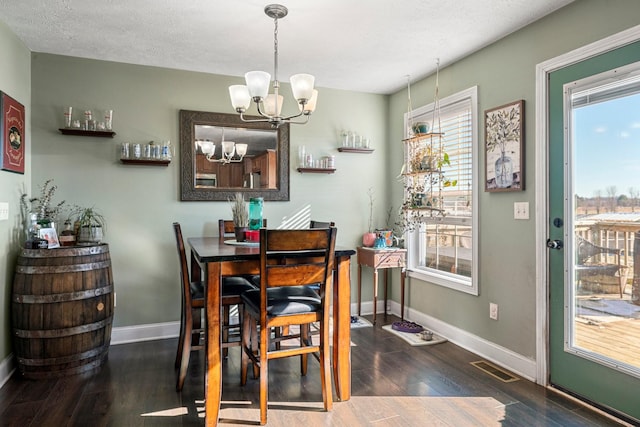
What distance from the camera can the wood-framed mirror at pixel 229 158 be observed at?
11.6ft

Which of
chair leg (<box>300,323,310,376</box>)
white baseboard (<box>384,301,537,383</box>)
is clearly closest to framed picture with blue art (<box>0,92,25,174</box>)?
chair leg (<box>300,323,310,376</box>)

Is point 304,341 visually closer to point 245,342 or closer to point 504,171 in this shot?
point 245,342

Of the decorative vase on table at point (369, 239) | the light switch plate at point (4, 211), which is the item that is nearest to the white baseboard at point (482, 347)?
the decorative vase on table at point (369, 239)

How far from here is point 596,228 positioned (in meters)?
2.25

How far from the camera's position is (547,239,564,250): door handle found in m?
2.43

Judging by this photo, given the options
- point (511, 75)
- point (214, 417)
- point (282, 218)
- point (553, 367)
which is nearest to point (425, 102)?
point (511, 75)

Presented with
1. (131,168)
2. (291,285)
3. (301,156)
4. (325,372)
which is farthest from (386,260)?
(131,168)

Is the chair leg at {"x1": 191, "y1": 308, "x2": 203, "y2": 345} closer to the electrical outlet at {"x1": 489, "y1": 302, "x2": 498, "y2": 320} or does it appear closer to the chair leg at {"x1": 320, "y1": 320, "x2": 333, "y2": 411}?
the chair leg at {"x1": 320, "y1": 320, "x2": 333, "y2": 411}

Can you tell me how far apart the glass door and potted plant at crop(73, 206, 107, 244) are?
326cm

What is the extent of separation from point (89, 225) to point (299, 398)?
2095 millimetres

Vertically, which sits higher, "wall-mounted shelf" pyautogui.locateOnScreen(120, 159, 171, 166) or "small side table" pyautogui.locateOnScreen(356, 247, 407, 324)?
"wall-mounted shelf" pyautogui.locateOnScreen(120, 159, 171, 166)

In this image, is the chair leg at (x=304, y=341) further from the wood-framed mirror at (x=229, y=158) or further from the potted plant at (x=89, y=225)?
the potted plant at (x=89, y=225)

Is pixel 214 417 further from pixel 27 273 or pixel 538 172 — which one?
pixel 538 172

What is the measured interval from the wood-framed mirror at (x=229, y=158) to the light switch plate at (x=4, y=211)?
4.05 ft
